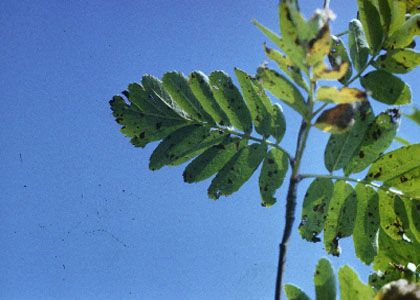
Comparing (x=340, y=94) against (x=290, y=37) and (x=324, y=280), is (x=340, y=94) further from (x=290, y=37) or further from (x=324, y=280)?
(x=324, y=280)

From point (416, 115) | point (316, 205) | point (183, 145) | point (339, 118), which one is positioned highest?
point (183, 145)

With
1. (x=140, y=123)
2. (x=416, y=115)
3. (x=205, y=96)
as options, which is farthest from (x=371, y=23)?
(x=416, y=115)

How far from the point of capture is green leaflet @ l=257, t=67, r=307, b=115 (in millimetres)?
1192

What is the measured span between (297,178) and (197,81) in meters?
0.51

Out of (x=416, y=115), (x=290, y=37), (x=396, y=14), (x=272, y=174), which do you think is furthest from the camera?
(x=272, y=174)

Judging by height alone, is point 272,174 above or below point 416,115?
above

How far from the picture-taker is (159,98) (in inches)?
65.1

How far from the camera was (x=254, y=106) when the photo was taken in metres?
1.59

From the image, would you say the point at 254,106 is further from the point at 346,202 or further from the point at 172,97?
the point at 346,202

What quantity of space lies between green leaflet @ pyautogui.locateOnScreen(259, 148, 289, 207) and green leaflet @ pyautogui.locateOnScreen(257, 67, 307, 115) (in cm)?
38

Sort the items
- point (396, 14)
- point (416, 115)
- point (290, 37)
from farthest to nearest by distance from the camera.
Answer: point (396, 14) → point (290, 37) → point (416, 115)

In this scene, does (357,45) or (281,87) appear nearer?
(281,87)

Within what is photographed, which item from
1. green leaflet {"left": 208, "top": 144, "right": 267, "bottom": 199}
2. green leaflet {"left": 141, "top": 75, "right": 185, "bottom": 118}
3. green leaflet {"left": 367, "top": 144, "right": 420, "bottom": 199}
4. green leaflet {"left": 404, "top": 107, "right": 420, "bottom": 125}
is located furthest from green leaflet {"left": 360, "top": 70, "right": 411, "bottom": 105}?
green leaflet {"left": 404, "top": 107, "right": 420, "bottom": 125}

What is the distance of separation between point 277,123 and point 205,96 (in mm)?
236
